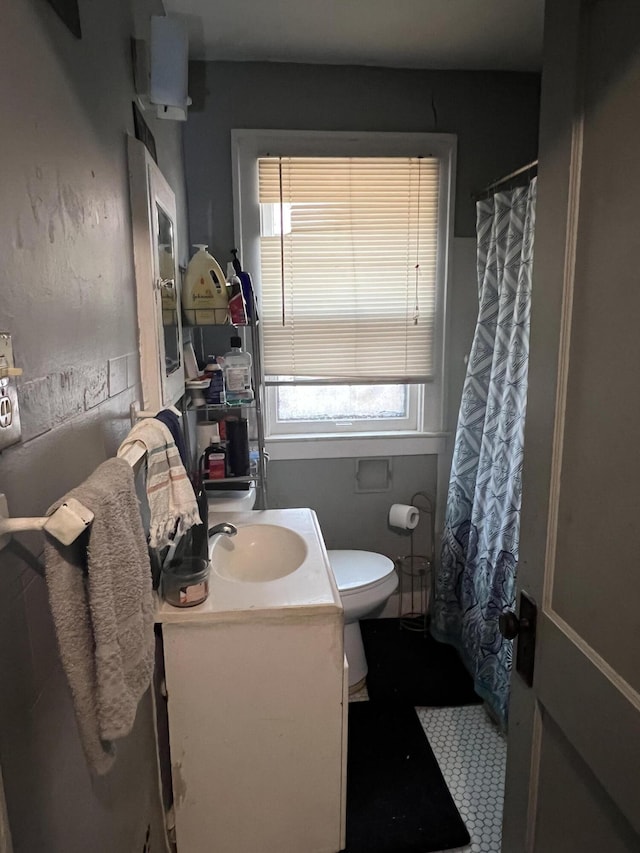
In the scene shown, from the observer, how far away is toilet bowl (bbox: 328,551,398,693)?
6.39 feet

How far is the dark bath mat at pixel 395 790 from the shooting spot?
1523 mm

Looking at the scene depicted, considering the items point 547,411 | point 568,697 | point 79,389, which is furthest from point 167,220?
point 568,697

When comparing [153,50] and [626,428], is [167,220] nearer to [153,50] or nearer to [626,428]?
[153,50]

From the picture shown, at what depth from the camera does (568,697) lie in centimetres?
79

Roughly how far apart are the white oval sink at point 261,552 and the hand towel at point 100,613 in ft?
3.05

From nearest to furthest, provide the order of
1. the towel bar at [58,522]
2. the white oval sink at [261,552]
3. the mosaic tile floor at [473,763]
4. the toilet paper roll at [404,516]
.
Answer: the towel bar at [58,522]
the mosaic tile floor at [473,763]
the white oval sink at [261,552]
the toilet paper roll at [404,516]

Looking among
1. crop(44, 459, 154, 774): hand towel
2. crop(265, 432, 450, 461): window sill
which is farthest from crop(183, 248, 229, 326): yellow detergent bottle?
crop(44, 459, 154, 774): hand towel

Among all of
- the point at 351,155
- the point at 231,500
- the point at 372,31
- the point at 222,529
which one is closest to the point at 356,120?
the point at 351,155

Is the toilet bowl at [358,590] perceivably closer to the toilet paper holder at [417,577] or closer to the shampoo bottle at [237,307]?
the toilet paper holder at [417,577]

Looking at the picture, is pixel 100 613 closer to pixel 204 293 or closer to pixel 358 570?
pixel 204 293

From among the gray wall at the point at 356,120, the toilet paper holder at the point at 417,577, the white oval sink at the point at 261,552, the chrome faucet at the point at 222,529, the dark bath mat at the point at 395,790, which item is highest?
the gray wall at the point at 356,120

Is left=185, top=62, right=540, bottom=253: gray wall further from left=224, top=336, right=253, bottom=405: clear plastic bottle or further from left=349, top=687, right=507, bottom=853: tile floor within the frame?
left=349, top=687, right=507, bottom=853: tile floor

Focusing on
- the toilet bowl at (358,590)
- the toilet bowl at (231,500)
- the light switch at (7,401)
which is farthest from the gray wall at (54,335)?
the toilet bowl at (358,590)

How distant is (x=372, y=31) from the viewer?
1.92m
